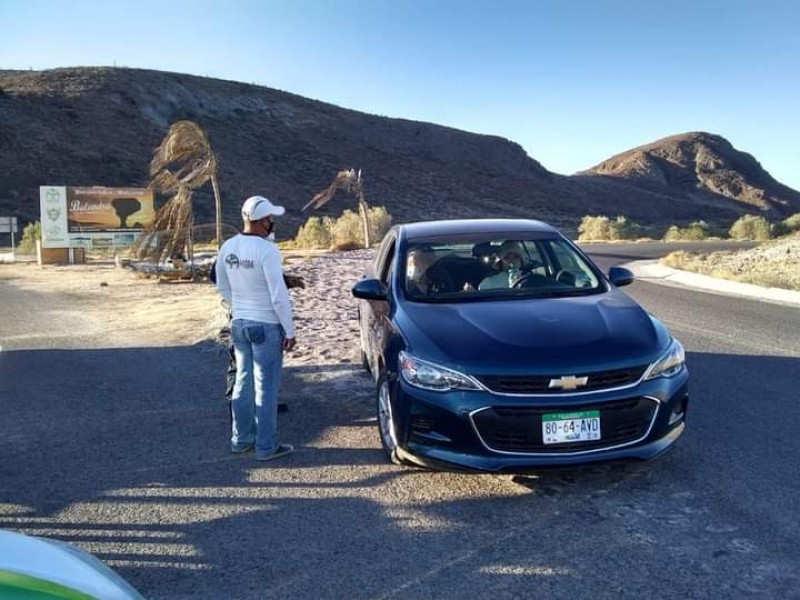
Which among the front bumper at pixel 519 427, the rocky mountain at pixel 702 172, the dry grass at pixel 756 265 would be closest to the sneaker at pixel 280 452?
the front bumper at pixel 519 427

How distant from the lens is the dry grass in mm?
18000

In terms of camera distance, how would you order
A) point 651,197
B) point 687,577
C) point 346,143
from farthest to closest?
point 651,197, point 346,143, point 687,577

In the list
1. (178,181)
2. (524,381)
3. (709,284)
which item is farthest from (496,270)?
(178,181)

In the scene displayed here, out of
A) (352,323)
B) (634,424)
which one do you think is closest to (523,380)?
(634,424)

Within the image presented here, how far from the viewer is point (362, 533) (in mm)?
4363

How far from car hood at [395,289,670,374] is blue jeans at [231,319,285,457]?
89 centimetres

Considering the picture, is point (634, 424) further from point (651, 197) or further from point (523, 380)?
point (651, 197)

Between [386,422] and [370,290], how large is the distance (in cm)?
113

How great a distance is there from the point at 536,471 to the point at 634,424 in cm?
65

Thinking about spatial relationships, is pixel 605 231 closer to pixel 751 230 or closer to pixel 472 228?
pixel 751 230

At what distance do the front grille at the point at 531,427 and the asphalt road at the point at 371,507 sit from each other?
362 millimetres

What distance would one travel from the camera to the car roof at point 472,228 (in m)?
6.78

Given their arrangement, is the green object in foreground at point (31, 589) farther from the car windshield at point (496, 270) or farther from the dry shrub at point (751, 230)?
the dry shrub at point (751, 230)

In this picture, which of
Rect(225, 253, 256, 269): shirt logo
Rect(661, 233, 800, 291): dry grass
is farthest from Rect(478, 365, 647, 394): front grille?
Rect(661, 233, 800, 291): dry grass
